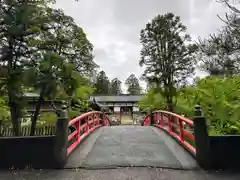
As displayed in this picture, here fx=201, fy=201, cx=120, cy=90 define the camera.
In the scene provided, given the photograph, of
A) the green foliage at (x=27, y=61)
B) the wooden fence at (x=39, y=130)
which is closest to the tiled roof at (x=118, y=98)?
the wooden fence at (x=39, y=130)

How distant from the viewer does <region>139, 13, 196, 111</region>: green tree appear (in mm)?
22469

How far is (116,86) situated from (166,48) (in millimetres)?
41230

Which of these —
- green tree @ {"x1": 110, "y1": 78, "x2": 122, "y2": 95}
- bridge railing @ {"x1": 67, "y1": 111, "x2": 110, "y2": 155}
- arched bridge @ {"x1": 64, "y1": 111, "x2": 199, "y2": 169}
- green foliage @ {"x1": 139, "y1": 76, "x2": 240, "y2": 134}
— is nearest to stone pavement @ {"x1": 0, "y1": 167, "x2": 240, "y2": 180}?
arched bridge @ {"x1": 64, "y1": 111, "x2": 199, "y2": 169}

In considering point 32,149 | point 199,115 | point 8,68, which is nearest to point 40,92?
point 8,68

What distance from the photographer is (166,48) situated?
23.6 m

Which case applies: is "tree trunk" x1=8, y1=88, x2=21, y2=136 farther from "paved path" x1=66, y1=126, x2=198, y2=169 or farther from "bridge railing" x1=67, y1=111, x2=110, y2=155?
"paved path" x1=66, y1=126, x2=198, y2=169

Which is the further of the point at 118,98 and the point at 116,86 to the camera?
the point at 116,86

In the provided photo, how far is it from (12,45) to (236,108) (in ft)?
24.0

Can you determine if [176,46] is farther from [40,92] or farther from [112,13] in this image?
[40,92]

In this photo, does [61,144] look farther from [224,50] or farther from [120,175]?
[224,50]

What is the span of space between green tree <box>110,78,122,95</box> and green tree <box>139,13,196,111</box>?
124ft

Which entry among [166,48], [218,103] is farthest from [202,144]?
[166,48]

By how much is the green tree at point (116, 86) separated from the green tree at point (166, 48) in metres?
37.7

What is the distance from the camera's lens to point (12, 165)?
382 centimetres
